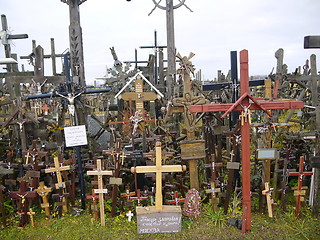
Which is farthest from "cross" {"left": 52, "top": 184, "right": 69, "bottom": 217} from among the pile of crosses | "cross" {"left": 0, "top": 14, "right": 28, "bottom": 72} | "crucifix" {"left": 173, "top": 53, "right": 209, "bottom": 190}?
"cross" {"left": 0, "top": 14, "right": 28, "bottom": 72}

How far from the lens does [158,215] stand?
491 cm

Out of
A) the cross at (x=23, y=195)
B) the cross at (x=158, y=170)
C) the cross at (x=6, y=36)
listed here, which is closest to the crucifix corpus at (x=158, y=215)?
the cross at (x=158, y=170)

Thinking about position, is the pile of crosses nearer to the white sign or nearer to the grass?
the white sign

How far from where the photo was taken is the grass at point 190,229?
15.7 ft

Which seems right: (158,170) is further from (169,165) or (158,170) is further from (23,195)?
(23,195)

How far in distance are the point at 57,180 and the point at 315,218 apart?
19.2 feet

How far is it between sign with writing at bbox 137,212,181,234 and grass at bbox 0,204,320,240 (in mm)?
96

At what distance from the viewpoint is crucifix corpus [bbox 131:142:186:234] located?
192 inches

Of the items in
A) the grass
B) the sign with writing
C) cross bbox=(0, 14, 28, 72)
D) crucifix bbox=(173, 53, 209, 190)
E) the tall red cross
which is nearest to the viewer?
the tall red cross

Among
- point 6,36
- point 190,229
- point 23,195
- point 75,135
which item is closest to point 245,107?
point 190,229

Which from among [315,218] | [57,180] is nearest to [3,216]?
[57,180]

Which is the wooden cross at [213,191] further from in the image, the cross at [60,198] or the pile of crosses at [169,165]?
the cross at [60,198]

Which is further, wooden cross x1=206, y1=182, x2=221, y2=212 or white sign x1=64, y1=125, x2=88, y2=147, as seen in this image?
white sign x1=64, y1=125, x2=88, y2=147

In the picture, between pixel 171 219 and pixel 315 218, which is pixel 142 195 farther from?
pixel 315 218
